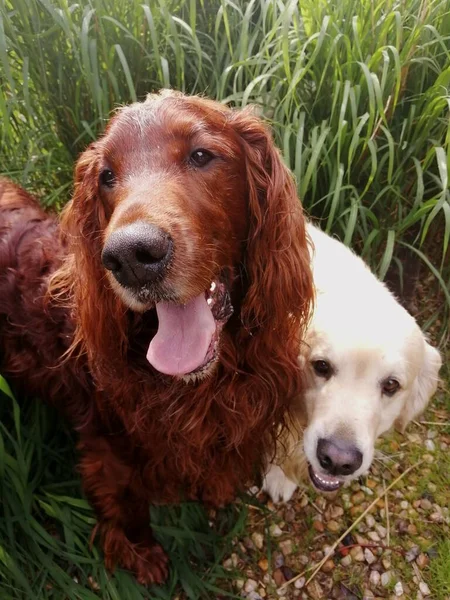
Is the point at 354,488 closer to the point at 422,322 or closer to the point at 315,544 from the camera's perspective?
the point at 315,544

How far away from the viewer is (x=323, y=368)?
191 centimetres

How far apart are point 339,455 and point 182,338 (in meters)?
0.69

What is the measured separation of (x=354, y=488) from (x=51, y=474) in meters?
1.34

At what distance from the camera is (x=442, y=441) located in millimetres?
2766

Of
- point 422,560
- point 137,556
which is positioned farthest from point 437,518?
point 137,556

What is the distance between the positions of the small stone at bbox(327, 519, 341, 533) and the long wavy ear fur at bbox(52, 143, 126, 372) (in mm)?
1350

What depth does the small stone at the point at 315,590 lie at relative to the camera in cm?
227

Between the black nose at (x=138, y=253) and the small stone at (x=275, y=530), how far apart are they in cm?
159

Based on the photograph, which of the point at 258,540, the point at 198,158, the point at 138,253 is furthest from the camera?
the point at 258,540

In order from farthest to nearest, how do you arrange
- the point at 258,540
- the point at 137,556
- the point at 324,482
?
the point at 258,540 → the point at 137,556 → the point at 324,482

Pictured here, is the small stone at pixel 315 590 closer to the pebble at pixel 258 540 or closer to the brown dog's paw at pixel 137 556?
the pebble at pixel 258 540

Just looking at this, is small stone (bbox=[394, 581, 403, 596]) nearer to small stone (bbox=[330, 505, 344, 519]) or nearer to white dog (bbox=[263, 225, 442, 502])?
small stone (bbox=[330, 505, 344, 519])

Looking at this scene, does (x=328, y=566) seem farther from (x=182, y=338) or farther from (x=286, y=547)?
(x=182, y=338)

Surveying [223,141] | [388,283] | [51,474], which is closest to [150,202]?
[223,141]
